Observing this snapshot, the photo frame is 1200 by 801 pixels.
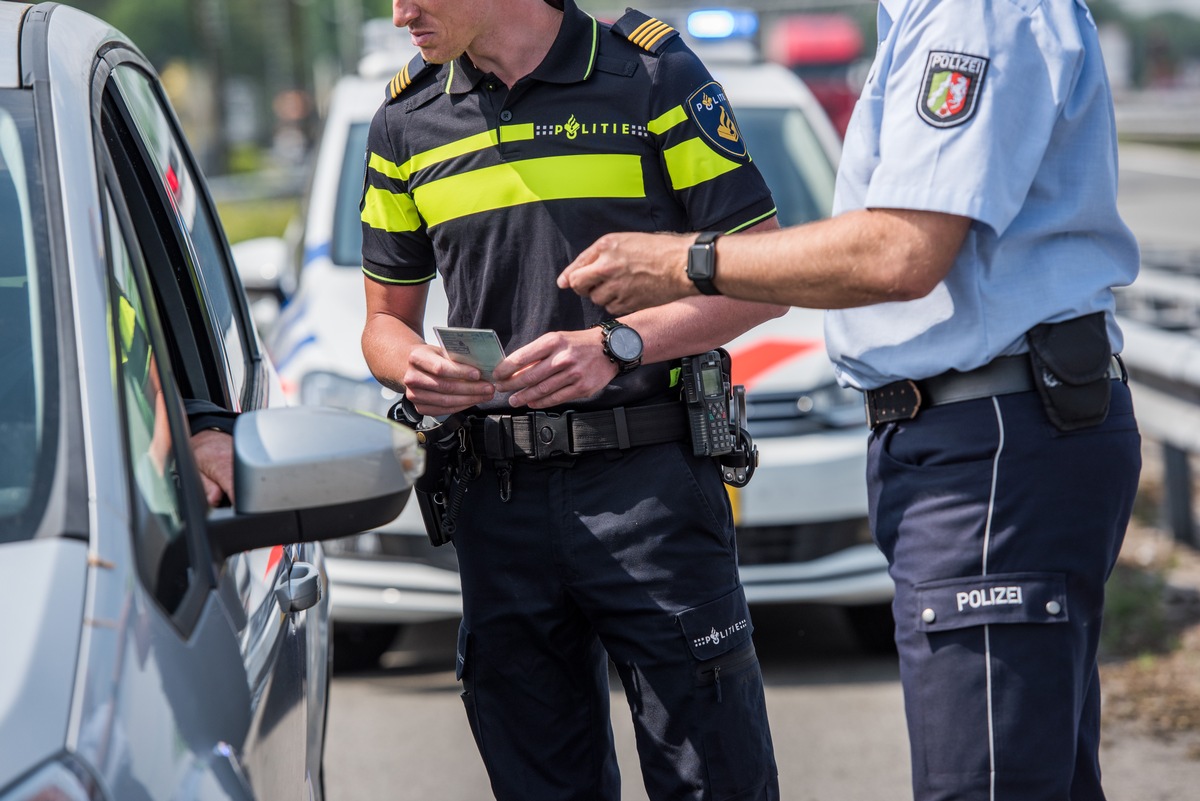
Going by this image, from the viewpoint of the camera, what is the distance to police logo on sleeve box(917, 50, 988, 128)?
6.42 ft

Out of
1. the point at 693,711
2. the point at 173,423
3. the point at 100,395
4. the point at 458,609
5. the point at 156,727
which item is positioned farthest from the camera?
the point at 458,609

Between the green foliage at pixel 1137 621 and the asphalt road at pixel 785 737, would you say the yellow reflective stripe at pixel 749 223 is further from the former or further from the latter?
the green foliage at pixel 1137 621

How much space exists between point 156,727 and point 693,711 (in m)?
1.17

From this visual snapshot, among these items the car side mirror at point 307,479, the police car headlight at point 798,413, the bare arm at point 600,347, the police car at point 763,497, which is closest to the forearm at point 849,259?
the bare arm at point 600,347

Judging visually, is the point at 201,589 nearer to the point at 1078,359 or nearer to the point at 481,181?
the point at 481,181

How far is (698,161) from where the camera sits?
8.07ft

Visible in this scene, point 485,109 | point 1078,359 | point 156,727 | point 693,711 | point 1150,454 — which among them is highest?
point 485,109

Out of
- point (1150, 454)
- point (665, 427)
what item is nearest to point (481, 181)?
point (665, 427)

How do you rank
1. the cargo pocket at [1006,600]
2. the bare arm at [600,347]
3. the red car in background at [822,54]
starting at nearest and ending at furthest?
1. the cargo pocket at [1006,600]
2. the bare arm at [600,347]
3. the red car in background at [822,54]

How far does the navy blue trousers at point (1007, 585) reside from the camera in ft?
6.79

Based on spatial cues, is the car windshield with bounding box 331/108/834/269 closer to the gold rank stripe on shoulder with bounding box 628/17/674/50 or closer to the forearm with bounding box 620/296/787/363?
the gold rank stripe on shoulder with bounding box 628/17/674/50

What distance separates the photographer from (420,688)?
4.69m

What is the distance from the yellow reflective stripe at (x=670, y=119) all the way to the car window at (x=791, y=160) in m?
2.78

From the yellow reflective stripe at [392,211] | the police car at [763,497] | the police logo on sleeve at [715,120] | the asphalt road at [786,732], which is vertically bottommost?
the asphalt road at [786,732]
